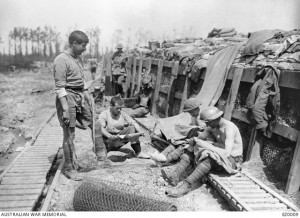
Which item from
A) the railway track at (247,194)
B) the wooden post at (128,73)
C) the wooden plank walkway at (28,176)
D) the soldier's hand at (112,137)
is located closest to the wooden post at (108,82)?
the wooden post at (128,73)

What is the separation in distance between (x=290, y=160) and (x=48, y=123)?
7.16m

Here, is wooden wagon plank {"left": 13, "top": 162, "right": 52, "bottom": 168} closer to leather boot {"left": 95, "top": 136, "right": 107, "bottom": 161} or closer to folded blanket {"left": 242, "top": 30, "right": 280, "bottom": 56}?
leather boot {"left": 95, "top": 136, "right": 107, "bottom": 161}

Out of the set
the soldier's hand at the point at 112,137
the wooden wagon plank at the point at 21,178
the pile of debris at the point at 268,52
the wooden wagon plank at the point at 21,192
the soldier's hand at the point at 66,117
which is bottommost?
the wooden wagon plank at the point at 21,178

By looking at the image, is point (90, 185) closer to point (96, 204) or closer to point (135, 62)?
point (96, 204)

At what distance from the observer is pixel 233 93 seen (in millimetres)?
5211

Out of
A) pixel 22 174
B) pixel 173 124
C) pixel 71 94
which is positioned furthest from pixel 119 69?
pixel 71 94

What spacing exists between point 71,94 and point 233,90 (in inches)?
118

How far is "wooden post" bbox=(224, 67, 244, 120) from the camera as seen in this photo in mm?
5117

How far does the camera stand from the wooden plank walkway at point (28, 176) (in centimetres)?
378

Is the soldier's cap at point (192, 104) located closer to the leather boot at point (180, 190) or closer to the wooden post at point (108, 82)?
the leather boot at point (180, 190)

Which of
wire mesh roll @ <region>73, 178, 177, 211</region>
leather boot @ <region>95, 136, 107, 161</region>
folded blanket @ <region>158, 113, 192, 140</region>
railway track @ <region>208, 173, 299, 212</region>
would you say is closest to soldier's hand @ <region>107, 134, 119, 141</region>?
leather boot @ <region>95, 136, 107, 161</region>

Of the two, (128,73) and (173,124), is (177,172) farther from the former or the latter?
(128,73)

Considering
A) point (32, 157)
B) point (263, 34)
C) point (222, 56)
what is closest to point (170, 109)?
point (222, 56)

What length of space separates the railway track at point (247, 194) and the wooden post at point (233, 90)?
5.26 feet
